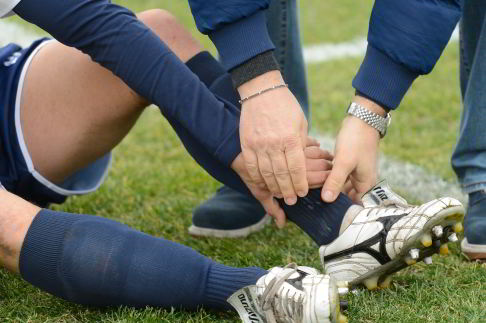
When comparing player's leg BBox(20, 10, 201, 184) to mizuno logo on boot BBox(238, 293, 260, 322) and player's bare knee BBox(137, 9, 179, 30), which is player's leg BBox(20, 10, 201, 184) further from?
mizuno logo on boot BBox(238, 293, 260, 322)

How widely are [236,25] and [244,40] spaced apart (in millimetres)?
34

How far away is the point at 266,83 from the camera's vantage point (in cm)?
160

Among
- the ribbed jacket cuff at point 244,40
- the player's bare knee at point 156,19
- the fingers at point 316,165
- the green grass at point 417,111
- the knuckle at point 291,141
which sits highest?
the ribbed jacket cuff at point 244,40

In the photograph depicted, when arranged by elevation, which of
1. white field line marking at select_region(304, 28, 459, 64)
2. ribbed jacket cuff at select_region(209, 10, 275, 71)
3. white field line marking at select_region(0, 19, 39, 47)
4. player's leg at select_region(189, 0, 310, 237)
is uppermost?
ribbed jacket cuff at select_region(209, 10, 275, 71)

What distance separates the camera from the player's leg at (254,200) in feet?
7.10

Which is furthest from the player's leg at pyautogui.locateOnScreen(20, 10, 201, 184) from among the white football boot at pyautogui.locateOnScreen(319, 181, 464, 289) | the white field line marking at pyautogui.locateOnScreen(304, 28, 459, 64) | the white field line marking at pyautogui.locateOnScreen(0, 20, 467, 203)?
the white field line marking at pyautogui.locateOnScreen(304, 28, 459, 64)

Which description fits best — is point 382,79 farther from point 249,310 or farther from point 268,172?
point 249,310

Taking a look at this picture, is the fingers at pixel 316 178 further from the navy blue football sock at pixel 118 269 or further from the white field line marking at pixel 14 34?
the white field line marking at pixel 14 34

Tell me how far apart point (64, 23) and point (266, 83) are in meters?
0.43

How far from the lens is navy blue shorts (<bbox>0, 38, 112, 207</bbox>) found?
6.19 ft

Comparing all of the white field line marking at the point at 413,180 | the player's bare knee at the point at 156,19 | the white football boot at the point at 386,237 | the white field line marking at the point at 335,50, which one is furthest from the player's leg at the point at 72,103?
the white field line marking at the point at 335,50

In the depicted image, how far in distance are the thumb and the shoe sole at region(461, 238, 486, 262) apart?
1.35ft

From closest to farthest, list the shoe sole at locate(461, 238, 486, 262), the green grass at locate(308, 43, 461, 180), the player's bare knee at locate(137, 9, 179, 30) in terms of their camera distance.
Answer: the shoe sole at locate(461, 238, 486, 262) < the player's bare knee at locate(137, 9, 179, 30) < the green grass at locate(308, 43, 461, 180)

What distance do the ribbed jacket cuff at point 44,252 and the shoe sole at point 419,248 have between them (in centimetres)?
57
